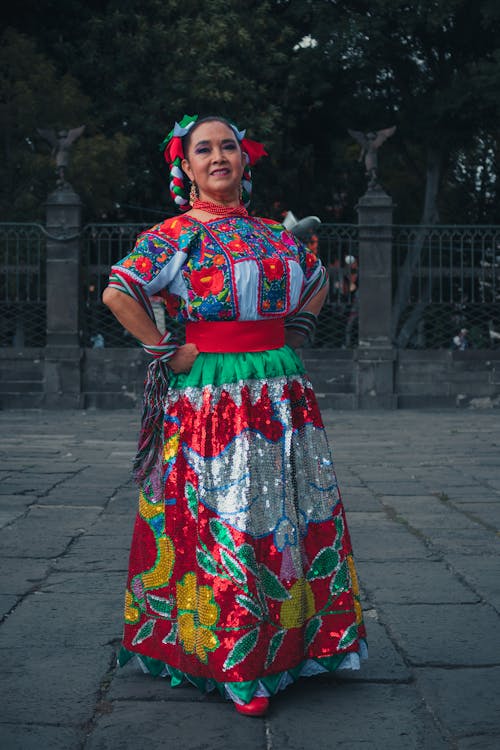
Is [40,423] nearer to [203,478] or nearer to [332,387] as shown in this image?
[332,387]

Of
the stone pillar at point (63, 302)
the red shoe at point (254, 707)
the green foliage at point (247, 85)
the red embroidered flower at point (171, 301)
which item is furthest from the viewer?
the green foliage at point (247, 85)

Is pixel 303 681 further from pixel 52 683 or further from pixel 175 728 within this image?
pixel 52 683

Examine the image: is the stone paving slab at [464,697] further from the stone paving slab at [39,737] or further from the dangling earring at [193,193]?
the dangling earring at [193,193]

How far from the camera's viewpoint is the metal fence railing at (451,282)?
48.2 feet

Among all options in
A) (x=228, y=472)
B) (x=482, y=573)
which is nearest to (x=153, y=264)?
(x=228, y=472)

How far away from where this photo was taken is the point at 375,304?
582 inches

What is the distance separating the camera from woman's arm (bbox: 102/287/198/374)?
2932 mm

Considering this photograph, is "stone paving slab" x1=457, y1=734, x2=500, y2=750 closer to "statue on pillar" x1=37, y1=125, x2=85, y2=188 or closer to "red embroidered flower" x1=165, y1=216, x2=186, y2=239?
"red embroidered flower" x1=165, y1=216, x2=186, y2=239

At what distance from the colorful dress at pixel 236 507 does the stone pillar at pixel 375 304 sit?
11621mm

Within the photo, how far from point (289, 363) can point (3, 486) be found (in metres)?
4.47

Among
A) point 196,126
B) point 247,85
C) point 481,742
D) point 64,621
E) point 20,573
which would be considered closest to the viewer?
point 481,742

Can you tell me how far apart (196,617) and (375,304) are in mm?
12216

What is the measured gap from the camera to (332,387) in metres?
14.7

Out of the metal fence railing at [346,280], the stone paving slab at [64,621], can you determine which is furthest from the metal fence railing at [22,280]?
the stone paving slab at [64,621]
